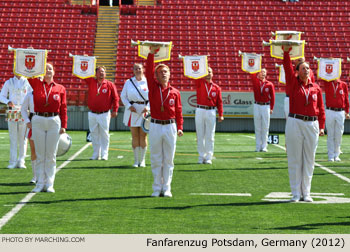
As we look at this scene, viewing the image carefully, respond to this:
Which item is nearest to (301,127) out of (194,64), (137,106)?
(137,106)

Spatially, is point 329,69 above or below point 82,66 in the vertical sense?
above

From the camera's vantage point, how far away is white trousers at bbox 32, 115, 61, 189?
31.7 feet

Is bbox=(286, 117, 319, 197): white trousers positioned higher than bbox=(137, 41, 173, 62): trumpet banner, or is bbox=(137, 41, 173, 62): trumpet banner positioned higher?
bbox=(137, 41, 173, 62): trumpet banner

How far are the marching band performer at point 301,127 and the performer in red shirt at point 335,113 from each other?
636 centimetres

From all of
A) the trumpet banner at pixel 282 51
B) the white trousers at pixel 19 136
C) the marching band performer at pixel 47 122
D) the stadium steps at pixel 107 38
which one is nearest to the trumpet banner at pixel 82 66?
the white trousers at pixel 19 136

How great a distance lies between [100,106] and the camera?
15508 millimetres

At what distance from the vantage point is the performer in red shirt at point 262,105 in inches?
714

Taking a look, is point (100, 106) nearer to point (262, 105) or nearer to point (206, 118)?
point (206, 118)

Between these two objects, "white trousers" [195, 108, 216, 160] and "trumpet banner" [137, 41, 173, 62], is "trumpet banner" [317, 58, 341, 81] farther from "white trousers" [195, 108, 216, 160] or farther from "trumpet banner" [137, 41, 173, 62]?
"trumpet banner" [137, 41, 173, 62]

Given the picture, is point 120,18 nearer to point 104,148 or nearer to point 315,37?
point 315,37

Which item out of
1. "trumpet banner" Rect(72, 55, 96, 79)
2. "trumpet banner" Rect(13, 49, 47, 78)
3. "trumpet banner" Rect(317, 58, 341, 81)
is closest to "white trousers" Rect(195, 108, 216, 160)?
"trumpet banner" Rect(317, 58, 341, 81)

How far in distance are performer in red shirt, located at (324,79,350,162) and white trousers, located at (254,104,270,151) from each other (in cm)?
283

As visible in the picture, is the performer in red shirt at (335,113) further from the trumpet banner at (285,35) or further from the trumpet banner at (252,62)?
the trumpet banner at (285,35)

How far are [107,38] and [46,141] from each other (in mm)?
26324
